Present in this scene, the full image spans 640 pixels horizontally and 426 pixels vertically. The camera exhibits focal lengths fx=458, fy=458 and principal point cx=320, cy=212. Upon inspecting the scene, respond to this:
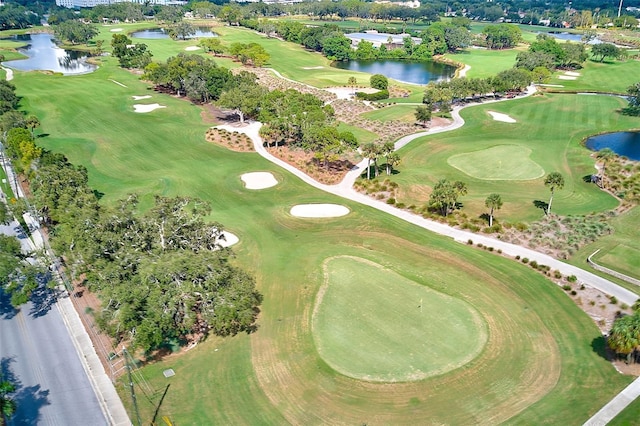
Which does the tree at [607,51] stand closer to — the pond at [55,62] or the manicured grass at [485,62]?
the manicured grass at [485,62]

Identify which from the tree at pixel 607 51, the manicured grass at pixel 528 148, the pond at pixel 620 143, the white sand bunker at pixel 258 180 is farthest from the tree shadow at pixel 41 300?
the tree at pixel 607 51

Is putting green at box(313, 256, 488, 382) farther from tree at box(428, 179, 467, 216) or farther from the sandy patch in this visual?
the sandy patch

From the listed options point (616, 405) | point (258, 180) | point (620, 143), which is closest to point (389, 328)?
point (616, 405)

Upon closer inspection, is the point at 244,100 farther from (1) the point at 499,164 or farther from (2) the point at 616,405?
(2) the point at 616,405

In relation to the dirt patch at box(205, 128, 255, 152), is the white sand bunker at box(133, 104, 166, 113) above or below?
above

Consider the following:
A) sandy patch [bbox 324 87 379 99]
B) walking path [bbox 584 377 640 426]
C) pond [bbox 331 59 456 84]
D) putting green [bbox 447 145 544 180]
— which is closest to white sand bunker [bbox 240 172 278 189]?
putting green [bbox 447 145 544 180]

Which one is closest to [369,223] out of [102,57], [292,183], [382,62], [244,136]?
[292,183]
